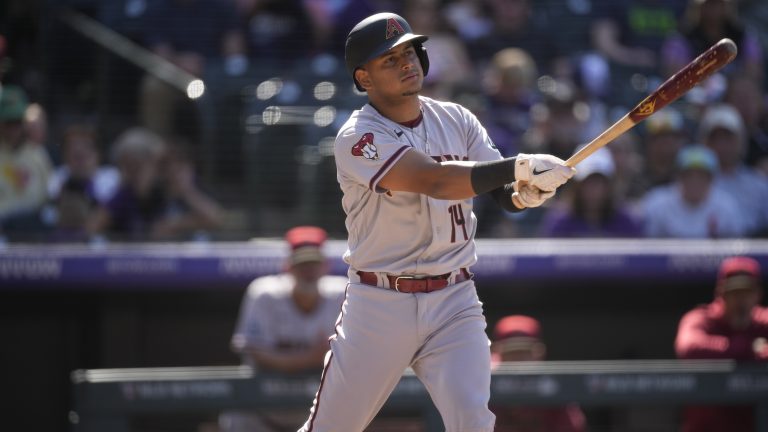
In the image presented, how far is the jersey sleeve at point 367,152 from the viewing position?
140 inches

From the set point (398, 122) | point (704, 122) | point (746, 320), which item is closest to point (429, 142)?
point (398, 122)

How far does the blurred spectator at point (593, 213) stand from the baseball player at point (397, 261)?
320 centimetres

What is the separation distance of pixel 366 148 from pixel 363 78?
0.31 m

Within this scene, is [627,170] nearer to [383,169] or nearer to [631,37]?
[631,37]

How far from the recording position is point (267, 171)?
7254 mm

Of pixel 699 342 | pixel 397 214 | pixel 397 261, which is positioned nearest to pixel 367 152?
pixel 397 214

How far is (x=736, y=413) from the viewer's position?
5785 millimetres

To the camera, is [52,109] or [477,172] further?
[52,109]

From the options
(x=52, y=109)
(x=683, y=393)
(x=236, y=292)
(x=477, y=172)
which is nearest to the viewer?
(x=477, y=172)

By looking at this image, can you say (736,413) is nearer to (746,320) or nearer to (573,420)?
(746,320)

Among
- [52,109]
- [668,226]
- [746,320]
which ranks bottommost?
[746,320]

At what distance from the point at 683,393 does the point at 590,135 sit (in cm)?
250

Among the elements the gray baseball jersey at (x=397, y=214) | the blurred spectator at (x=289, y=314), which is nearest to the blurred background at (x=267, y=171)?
the blurred spectator at (x=289, y=314)

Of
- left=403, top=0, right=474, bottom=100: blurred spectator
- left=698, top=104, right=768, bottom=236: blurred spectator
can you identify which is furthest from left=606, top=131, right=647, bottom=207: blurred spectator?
left=403, top=0, right=474, bottom=100: blurred spectator
